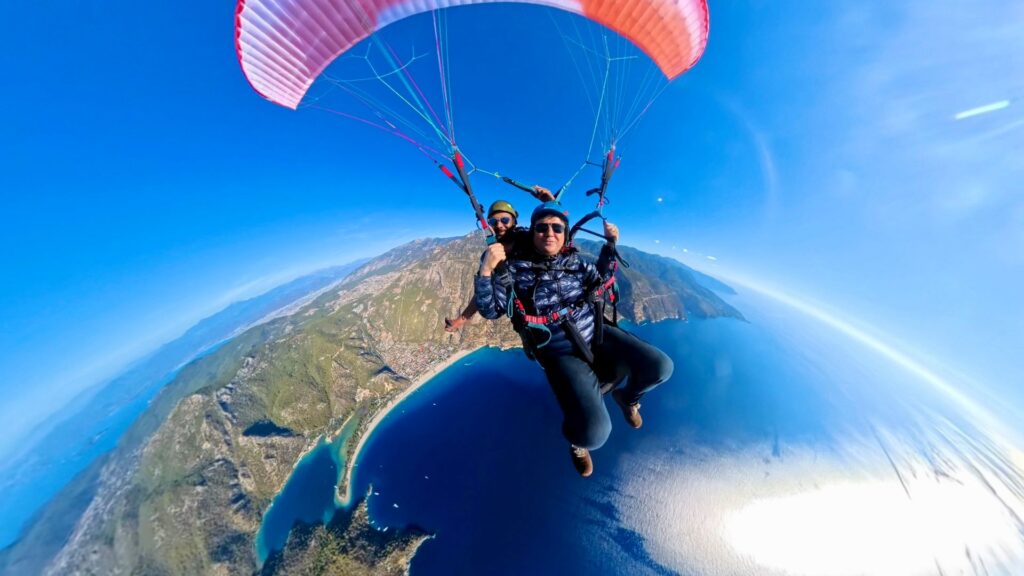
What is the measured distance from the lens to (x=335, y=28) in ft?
19.3

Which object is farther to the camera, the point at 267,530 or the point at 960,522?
the point at 960,522

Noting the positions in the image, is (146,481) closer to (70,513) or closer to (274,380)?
(274,380)

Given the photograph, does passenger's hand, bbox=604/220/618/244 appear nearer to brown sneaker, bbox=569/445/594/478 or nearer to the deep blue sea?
brown sneaker, bbox=569/445/594/478

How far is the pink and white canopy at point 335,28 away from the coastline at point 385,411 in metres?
45.7

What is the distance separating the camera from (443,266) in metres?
78.0

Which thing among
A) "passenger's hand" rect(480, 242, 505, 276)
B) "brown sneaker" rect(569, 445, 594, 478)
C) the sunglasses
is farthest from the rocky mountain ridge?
the sunglasses

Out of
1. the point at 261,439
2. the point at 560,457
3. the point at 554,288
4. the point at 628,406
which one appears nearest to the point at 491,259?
the point at 554,288

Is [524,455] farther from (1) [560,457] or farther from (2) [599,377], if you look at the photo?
(2) [599,377]

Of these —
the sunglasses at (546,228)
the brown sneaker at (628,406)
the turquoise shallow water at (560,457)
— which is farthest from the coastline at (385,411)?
the sunglasses at (546,228)

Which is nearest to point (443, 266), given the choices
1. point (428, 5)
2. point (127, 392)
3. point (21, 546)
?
point (428, 5)

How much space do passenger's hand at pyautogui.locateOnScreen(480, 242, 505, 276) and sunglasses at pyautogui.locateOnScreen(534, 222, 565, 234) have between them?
2.44ft

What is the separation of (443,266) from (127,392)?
198119mm

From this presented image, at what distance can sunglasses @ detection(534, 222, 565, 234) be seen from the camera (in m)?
4.24

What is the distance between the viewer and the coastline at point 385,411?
3872 centimetres
